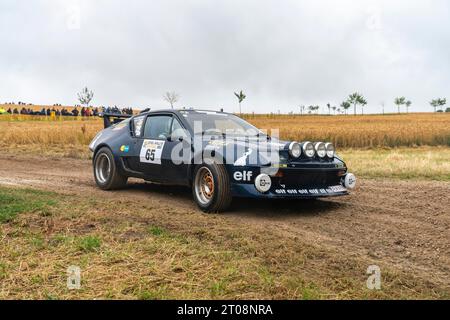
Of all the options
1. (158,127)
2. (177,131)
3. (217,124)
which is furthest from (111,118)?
(217,124)

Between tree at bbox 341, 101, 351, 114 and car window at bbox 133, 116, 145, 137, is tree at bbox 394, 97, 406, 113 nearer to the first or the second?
tree at bbox 341, 101, 351, 114

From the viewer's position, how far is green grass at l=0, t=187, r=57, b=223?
590 cm

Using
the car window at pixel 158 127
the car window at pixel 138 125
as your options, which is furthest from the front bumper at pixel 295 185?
the car window at pixel 138 125

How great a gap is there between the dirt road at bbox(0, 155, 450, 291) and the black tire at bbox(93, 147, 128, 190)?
0.21 m

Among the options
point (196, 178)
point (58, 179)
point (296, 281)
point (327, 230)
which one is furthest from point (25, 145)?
point (296, 281)

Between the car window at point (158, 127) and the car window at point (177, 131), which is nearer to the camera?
the car window at point (177, 131)

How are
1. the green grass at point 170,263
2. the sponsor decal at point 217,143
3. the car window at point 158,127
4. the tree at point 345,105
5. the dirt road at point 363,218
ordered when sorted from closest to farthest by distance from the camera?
the green grass at point 170,263 → the dirt road at point 363,218 → the sponsor decal at point 217,143 → the car window at point 158,127 → the tree at point 345,105

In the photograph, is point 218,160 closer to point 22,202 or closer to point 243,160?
point 243,160

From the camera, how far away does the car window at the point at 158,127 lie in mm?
7675

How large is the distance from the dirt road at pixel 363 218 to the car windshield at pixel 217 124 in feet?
3.56

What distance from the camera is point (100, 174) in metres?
8.85

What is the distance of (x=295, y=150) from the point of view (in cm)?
638

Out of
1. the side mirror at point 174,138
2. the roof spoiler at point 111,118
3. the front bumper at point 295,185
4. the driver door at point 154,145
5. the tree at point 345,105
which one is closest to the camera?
the front bumper at point 295,185

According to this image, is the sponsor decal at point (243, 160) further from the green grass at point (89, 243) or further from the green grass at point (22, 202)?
the green grass at point (22, 202)
